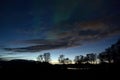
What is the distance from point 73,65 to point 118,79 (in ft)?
447

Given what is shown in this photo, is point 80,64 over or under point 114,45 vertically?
under

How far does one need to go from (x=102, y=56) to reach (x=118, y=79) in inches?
4050

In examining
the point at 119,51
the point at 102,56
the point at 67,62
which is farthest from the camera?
the point at 67,62

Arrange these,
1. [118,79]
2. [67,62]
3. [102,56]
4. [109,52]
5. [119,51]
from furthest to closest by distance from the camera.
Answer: [67,62]
[102,56]
[109,52]
[119,51]
[118,79]

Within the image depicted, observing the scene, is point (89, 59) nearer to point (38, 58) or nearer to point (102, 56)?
point (102, 56)

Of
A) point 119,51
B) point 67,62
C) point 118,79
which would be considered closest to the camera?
point 118,79

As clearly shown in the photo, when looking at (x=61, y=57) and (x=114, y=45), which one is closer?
(x=114, y=45)

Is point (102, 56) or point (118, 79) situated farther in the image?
point (102, 56)

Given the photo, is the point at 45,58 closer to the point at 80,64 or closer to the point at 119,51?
the point at 80,64

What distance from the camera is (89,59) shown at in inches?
6009

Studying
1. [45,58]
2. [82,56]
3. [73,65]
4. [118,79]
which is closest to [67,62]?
[73,65]

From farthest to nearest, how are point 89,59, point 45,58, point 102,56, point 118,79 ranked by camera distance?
point 89,59
point 45,58
point 102,56
point 118,79

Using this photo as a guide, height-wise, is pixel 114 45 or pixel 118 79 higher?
pixel 114 45

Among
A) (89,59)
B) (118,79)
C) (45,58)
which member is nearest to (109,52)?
(89,59)
